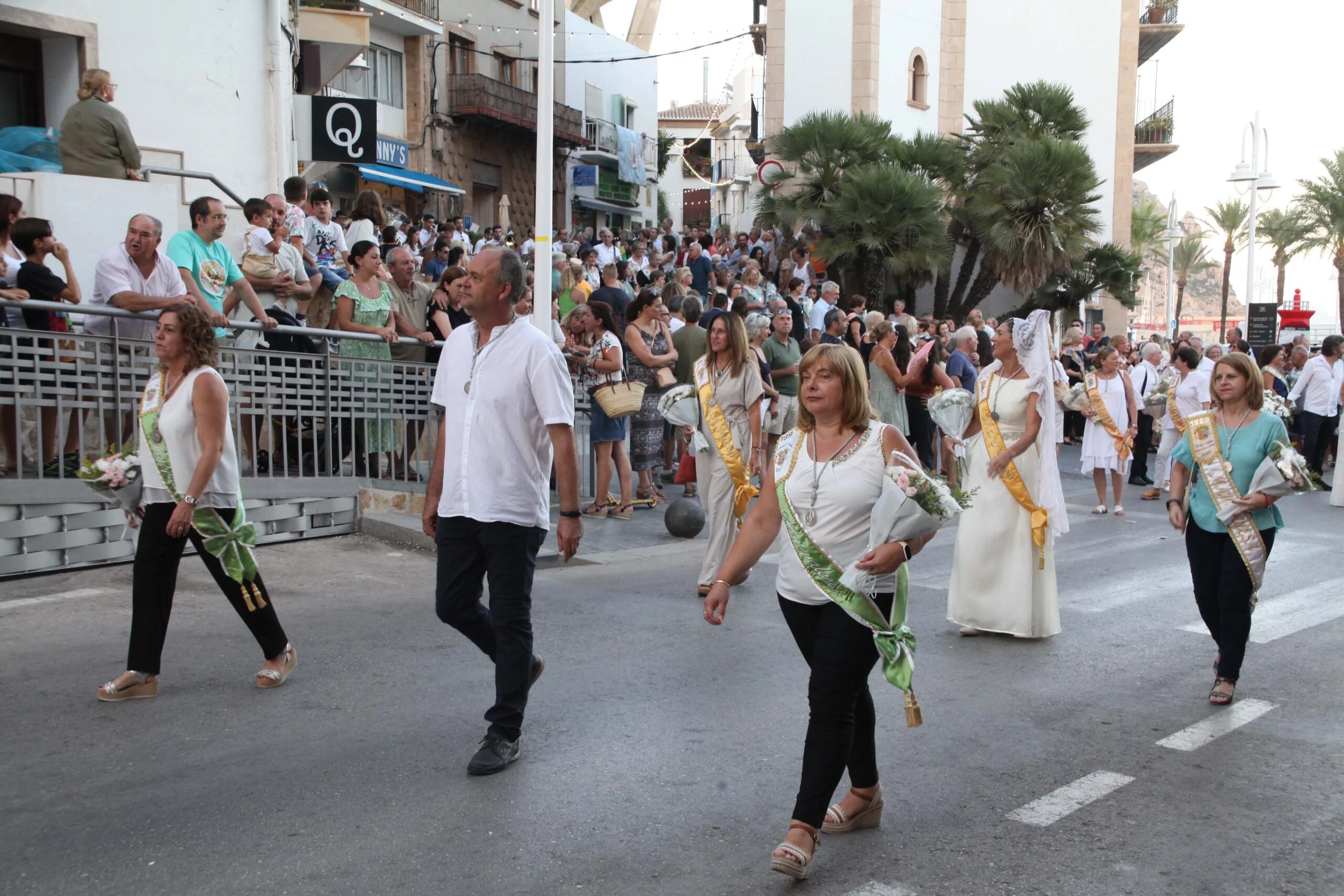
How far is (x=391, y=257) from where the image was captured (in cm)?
1082

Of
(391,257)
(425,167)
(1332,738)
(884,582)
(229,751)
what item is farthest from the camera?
(425,167)

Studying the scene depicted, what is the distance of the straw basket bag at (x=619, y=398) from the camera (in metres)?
11.7

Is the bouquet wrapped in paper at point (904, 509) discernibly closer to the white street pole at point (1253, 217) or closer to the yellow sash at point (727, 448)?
the yellow sash at point (727, 448)

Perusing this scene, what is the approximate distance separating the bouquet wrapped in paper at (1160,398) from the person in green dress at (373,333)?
8.68 m

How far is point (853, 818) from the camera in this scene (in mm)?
4496

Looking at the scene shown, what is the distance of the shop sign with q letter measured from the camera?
1606 cm

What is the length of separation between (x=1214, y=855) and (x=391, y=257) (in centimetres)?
830

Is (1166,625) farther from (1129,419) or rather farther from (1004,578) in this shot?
(1129,419)

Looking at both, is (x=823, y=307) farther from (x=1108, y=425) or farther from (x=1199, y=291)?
(x=1199, y=291)

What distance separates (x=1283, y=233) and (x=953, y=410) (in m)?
56.2

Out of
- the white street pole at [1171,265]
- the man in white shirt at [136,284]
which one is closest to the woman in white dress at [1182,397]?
the man in white shirt at [136,284]

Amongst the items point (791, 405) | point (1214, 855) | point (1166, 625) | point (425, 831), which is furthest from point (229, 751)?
point (791, 405)

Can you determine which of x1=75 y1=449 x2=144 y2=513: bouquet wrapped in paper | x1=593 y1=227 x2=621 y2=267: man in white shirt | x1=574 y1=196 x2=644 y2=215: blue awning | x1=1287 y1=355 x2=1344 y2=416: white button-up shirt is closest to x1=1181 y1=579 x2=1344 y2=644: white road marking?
x1=75 y1=449 x2=144 y2=513: bouquet wrapped in paper

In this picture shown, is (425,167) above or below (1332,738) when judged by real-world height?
above
